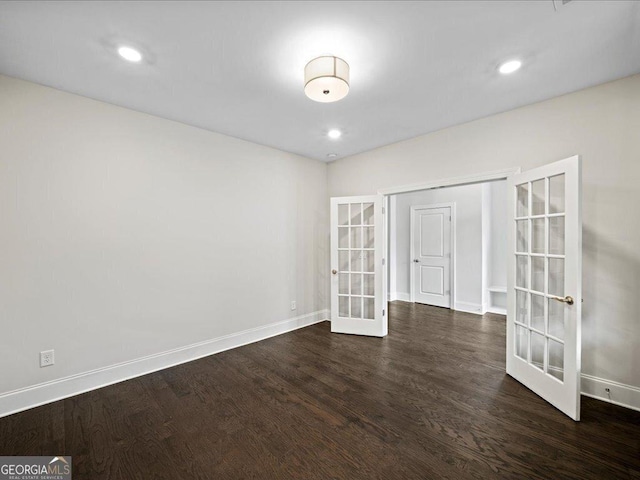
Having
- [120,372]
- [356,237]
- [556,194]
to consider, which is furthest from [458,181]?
[120,372]

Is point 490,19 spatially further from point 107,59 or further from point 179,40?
point 107,59

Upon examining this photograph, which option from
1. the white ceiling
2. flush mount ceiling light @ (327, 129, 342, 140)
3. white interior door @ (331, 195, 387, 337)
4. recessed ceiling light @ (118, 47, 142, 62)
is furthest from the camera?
white interior door @ (331, 195, 387, 337)

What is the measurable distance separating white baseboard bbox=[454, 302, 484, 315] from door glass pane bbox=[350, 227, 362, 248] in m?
2.63

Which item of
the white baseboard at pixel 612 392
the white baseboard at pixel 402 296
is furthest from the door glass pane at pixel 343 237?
the white baseboard at pixel 612 392

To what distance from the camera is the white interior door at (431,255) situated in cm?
547

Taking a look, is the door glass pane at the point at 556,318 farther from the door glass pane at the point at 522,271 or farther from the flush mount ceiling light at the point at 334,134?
the flush mount ceiling light at the point at 334,134

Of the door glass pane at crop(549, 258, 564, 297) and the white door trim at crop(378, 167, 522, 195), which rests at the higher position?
the white door trim at crop(378, 167, 522, 195)

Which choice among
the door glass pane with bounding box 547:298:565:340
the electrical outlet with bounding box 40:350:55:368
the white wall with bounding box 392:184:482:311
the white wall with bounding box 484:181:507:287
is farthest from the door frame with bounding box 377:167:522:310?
the electrical outlet with bounding box 40:350:55:368

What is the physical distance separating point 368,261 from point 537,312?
6.65 ft

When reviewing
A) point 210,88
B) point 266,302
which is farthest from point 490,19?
point 266,302

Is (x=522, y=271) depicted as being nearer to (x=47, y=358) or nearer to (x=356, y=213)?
(x=356, y=213)

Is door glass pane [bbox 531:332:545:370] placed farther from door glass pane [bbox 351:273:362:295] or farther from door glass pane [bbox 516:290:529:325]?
door glass pane [bbox 351:273:362:295]

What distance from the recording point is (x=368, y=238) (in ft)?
13.1

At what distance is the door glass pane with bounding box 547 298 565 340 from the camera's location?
223cm
